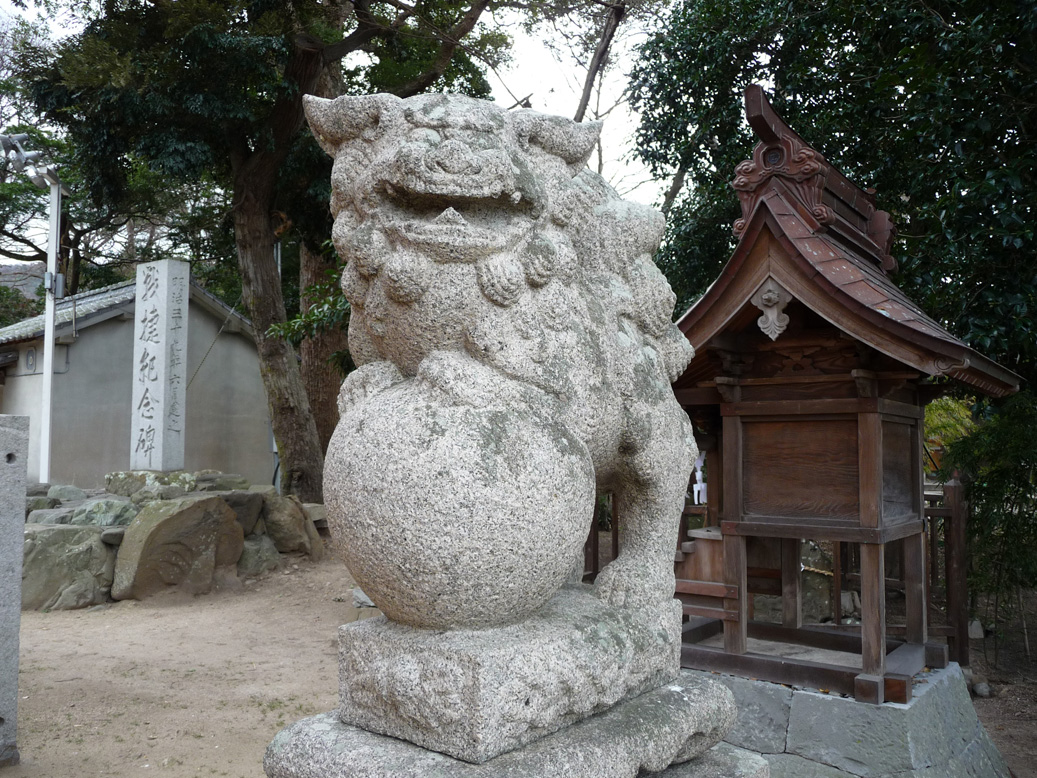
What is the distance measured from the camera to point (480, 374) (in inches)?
73.9

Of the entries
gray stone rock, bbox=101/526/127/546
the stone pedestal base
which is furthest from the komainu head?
gray stone rock, bbox=101/526/127/546

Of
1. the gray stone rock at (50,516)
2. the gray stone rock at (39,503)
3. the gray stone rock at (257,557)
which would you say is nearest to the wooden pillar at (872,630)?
the gray stone rock at (257,557)

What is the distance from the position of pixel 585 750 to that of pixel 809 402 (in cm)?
289

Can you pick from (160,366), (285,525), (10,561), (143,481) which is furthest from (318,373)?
(10,561)

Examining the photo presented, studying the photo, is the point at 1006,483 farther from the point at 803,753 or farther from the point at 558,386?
the point at 558,386

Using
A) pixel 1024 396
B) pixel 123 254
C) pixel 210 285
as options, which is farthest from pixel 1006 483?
Answer: pixel 123 254

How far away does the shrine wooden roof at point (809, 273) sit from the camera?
11.9 feet

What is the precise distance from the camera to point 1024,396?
545 cm

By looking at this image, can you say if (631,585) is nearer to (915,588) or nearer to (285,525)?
(915,588)

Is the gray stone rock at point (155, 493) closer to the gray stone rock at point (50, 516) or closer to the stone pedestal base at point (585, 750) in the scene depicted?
the gray stone rock at point (50, 516)

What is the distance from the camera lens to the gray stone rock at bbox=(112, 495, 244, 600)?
317 inches

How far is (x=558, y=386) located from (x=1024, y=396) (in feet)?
Answer: 15.9

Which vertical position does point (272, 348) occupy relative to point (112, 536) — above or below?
above

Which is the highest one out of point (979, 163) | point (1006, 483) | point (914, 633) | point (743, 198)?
point (979, 163)
